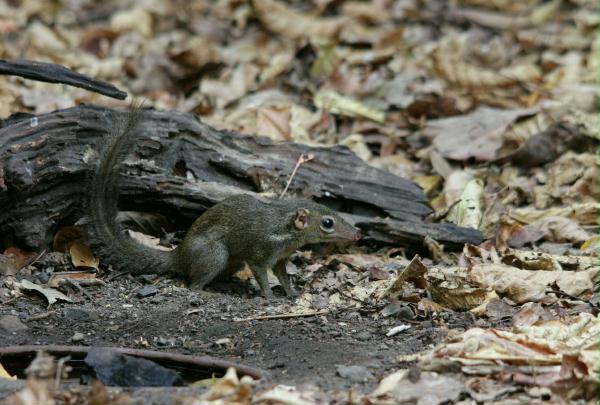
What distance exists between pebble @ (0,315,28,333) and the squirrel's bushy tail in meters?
1.03

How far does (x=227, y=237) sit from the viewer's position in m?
6.37

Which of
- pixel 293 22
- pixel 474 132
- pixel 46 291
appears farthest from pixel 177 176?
pixel 293 22

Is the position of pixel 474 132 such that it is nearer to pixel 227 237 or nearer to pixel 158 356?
pixel 227 237

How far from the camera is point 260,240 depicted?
6367 mm

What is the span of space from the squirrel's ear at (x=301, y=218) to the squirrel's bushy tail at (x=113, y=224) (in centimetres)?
94

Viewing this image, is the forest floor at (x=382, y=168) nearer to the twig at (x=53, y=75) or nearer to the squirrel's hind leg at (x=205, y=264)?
the squirrel's hind leg at (x=205, y=264)

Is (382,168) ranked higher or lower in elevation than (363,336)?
higher

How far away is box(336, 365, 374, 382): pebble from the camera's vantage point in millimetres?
4398

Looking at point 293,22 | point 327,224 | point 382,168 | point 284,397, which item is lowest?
point 284,397

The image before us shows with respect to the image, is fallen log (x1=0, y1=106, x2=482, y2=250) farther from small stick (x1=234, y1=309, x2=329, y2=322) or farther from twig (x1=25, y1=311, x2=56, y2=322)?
small stick (x1=234, y1=309, x2=329, y2=322)

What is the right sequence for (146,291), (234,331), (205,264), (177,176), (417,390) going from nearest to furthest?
(417,390) < (234,331) < (146,291) < (205,264) < (177,176)

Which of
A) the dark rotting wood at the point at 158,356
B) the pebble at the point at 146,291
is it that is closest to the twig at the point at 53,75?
the pebble at the point at 146,291

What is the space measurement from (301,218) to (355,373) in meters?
2.03

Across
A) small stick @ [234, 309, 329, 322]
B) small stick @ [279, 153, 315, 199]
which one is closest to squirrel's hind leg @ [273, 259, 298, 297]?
small stick @ [279, 153, 315, 199]
